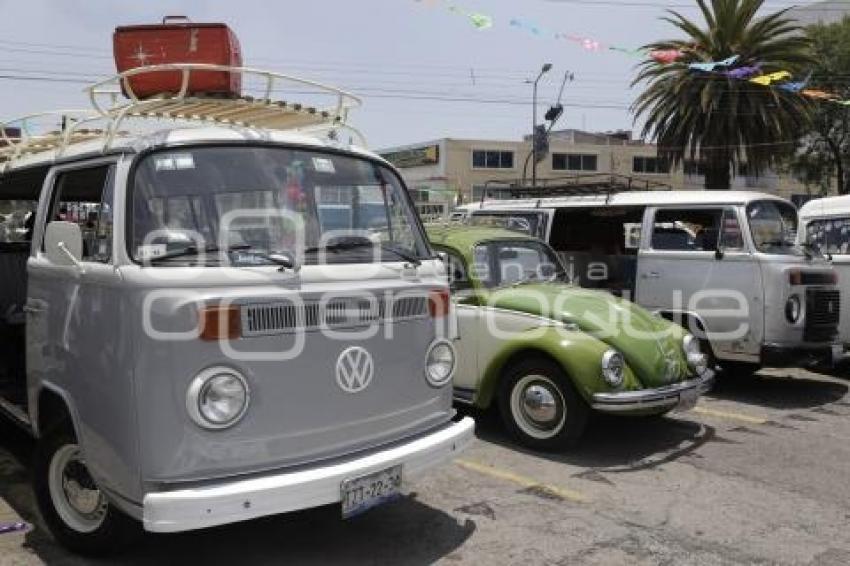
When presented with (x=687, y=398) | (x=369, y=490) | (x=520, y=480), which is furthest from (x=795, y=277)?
(x=369, y=490)

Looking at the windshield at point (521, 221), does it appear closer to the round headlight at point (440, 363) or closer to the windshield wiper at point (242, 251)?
the round headlight at point (440, 363)

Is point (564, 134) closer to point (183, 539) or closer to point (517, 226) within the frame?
point (517, 226)

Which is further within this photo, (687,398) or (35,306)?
(687,398)

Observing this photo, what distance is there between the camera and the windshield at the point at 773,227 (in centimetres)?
913

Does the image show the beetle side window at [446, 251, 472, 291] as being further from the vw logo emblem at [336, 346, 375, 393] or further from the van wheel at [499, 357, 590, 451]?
the vw logo emblem at [336, 346, 375, 393]

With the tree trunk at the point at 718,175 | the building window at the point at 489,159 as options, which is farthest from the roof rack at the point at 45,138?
the building window at the point at 489,159

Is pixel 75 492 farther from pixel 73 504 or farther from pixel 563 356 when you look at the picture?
pixel 563 356

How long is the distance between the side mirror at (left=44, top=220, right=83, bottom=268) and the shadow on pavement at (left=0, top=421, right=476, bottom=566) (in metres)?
1.58

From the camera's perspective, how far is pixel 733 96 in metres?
24.7

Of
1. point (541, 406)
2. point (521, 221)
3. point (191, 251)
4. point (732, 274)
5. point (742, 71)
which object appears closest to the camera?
point (191, 251)

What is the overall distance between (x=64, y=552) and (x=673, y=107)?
79.5 ft

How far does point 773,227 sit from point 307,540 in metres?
6.72

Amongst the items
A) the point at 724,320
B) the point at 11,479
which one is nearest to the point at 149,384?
the point at 11,479

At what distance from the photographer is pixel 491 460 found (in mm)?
A: 6527
